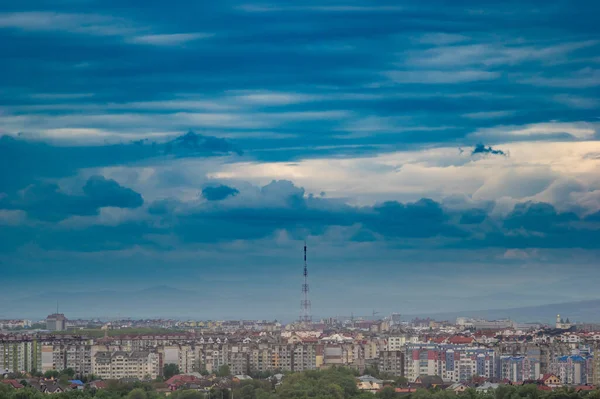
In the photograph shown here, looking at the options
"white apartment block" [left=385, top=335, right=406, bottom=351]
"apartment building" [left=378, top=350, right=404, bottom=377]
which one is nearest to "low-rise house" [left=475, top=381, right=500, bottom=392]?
"apartment building" [left=378, top=350, right=404, bottom=377]

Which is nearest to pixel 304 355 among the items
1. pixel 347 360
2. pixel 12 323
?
pixel 347 360

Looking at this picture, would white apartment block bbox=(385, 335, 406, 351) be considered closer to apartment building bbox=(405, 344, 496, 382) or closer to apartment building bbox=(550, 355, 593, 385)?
apartment building bbox=(405, 344, 496, 382)

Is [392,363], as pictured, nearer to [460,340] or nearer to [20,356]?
[460,340]

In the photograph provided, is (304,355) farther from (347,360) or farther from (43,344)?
(43,344)

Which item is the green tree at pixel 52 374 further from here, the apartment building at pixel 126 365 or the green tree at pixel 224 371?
the green tree at pixel 224 371

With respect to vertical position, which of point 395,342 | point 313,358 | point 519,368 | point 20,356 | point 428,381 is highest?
point 395,342

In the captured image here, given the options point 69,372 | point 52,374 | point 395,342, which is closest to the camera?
point 52,374

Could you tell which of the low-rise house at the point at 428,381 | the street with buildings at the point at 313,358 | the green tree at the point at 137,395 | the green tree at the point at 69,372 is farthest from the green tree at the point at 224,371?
the green tree at the point at 137,395

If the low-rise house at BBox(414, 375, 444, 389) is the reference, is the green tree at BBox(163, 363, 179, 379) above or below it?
above

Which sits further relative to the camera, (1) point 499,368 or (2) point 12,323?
(2) point 12,323

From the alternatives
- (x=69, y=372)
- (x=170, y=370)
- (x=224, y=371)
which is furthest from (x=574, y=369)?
(x=69, y=372)

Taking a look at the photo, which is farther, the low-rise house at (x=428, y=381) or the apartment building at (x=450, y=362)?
the apartment building at (x=450, y=362)
